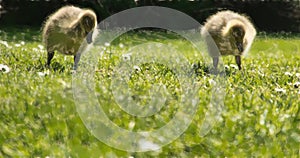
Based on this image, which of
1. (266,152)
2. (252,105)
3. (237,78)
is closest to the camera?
(266,152)

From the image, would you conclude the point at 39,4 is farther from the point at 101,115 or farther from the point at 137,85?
the point at 101,115

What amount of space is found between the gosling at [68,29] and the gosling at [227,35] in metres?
1.37

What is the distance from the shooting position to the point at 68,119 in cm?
396

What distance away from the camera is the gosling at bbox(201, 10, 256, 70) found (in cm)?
666

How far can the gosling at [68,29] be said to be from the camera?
20.6 ft

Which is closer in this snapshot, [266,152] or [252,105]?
[266,152]

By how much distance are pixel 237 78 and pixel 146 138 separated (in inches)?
108

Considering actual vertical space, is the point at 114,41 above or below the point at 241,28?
below

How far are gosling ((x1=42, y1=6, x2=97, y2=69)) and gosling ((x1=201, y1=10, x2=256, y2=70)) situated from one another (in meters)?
1.37

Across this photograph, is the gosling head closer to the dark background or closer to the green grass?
the green grass

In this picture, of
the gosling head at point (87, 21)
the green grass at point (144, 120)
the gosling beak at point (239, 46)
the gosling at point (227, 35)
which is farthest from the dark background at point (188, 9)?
the green grass at point (144, 120)

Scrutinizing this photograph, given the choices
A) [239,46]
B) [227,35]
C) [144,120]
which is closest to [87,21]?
[227,35]

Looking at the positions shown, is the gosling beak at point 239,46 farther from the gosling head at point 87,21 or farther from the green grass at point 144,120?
the gosling head at point 87,21

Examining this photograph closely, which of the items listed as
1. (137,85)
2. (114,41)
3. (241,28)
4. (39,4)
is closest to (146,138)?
(137,85)
